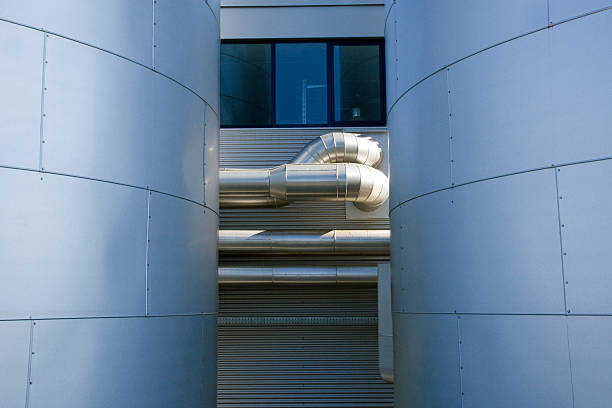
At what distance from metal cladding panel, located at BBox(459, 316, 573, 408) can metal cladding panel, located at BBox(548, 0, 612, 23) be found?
1797 mm

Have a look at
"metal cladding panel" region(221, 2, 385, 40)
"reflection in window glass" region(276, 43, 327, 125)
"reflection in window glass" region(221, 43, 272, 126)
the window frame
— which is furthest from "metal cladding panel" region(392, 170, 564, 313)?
"metal cladding panel" region(221, 2, 385, 40)

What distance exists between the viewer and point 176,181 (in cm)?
507

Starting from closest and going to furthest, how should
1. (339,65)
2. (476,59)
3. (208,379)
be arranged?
(476,59), (208,379), (339,65)

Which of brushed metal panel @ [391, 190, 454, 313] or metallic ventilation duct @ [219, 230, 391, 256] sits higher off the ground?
metallic ventilation duct @ [219, 230, 391, 256]

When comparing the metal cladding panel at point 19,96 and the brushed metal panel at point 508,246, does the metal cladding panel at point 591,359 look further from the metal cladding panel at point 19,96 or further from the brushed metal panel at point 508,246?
the metal cladding panel at point 19,96

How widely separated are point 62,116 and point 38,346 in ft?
4.66

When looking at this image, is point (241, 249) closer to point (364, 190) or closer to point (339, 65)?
point (364, 190)

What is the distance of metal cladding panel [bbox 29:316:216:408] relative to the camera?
12.7 ft

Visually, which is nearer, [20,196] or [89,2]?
[20,196]

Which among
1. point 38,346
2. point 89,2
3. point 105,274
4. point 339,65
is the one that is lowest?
point 38,346

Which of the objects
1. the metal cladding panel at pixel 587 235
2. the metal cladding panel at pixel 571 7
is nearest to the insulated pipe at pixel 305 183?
the metal cladding panel at pixel 571 7

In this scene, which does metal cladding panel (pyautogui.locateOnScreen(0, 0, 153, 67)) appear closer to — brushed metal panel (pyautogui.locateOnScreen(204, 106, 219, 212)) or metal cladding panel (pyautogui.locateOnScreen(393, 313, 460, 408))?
brushed metal panel (pyautogui.locateOnScreen(204, 106, 219, 212))

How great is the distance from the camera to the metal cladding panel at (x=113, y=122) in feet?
13.3

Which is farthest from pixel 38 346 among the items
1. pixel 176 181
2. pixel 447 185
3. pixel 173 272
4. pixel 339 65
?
pixel 339 65
